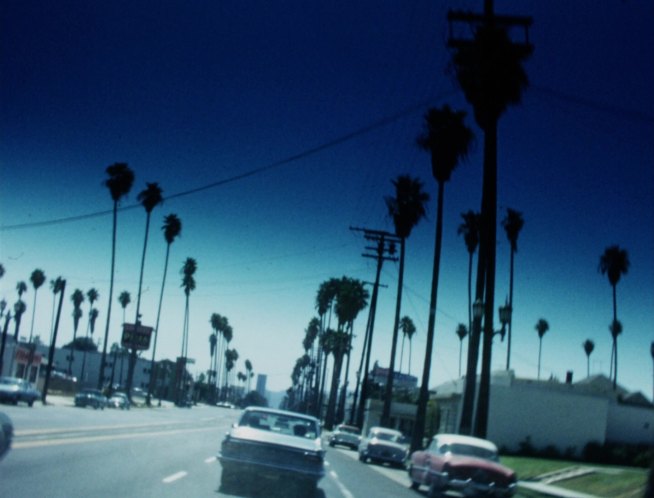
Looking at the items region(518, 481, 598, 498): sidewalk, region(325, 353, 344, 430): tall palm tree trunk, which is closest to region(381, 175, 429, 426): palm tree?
region(518, 481, 598, 498): sidewalk

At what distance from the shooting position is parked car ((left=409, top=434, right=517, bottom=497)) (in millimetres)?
15820

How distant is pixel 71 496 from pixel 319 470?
15.5 feet

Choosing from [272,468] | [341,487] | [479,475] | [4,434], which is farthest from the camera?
[341,487]

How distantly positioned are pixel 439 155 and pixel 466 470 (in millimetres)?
20674

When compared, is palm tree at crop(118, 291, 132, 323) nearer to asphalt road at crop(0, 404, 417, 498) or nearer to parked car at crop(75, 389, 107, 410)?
parked car at crop(75, 389, 107, 410)

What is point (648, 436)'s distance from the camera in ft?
138

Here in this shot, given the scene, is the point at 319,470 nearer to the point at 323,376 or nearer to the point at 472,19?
the point at 472,19

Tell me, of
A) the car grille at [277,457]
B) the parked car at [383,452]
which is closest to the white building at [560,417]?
the parked car at [383,452]

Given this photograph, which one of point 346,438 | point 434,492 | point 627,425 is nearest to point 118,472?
point 434,492

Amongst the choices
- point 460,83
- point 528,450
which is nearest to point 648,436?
point 528,450

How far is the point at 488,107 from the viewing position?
79.1ft

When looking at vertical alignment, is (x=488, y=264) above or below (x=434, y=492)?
above

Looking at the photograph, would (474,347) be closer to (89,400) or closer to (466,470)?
(466,470)

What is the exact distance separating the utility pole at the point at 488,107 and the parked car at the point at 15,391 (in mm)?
26354
